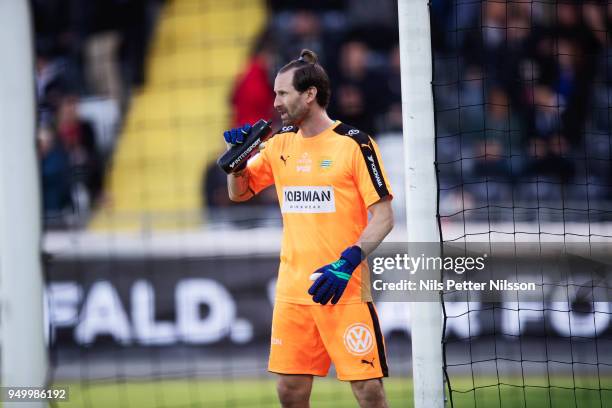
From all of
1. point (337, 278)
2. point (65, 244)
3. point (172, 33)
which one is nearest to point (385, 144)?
point (65, 244)

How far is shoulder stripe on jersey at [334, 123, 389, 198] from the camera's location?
4.83m

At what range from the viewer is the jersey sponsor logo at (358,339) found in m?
4.84

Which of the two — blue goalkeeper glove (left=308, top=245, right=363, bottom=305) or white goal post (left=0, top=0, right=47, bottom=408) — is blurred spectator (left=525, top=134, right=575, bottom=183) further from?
white goal post (left=0, top=0, right=47, bottom=408)

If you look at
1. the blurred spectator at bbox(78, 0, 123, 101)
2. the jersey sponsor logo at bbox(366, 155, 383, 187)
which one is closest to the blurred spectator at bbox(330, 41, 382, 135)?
the blurred spectator at bbox(78, 0, 123, 101)

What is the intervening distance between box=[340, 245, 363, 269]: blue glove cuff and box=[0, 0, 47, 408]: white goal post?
5.09 ft

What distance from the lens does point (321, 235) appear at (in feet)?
16.2

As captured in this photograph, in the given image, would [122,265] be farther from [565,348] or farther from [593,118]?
[593,118]

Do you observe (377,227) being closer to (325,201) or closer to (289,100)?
(325,201)

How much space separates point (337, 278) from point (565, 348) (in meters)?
4.14

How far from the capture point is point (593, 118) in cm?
938

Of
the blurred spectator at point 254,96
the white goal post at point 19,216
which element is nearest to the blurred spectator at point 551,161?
the blurred spectator at point 254,96

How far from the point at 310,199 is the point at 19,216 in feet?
4.75

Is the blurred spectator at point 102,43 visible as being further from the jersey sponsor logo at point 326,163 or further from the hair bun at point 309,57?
the jersey sponsor logo at point 326,163

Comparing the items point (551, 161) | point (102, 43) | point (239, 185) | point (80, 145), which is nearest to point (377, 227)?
point (239, 185)
